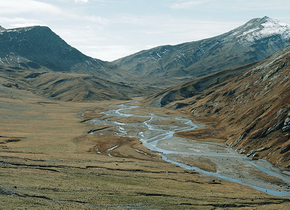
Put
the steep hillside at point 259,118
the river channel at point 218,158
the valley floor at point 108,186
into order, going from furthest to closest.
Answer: the steep hillside at point 259,118, the river channel at point 218,158, the valley floor at point 108,186

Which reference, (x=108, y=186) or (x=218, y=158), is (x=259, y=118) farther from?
(x=108, y=186)

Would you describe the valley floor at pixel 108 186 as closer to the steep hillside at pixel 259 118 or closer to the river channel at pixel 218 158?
the river channel at pixel 218 158

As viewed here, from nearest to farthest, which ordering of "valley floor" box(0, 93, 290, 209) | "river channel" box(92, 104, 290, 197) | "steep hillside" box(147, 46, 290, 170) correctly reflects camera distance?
"valley floor" box(0, 93, 290, 209) → "river channel" box(92, 104, 290, 197) → "steep hillside" box(147, 46, 290, 170)

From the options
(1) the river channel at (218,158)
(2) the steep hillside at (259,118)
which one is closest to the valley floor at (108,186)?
(1) the river channel at (218,158)

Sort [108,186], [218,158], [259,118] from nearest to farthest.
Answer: [108,186] < [218,158] < [259,118]

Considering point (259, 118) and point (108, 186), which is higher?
point (259, 118)

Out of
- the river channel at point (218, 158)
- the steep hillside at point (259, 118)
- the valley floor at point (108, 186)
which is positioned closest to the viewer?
the valley floor at point (108, 186)

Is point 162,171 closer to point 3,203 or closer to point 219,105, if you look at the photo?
point 3,203

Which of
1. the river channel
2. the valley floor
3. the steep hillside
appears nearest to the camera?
the valley floor

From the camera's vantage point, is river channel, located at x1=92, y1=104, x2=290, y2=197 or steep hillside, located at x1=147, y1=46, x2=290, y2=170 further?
steep hillside, located at x1=147, y1=46, x2=290, y2=170

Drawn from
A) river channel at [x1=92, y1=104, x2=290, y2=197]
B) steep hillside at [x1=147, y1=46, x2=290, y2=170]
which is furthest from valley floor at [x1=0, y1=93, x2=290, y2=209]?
steep hillside at [x1=147, y1=46, x2=290, y2=170]

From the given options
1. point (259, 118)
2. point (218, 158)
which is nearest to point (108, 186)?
point (218, 158)

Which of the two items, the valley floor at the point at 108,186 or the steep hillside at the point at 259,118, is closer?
the valley floor at the point at 108,186

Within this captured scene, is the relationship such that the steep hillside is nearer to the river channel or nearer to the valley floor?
the river channel
